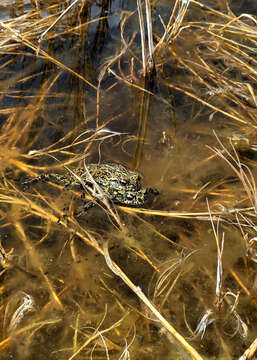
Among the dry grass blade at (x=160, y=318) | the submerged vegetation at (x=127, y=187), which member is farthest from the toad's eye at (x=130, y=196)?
the dry grass blade at (x=160, y=318)

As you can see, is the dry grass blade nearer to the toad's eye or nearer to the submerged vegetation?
the submerged vegetation

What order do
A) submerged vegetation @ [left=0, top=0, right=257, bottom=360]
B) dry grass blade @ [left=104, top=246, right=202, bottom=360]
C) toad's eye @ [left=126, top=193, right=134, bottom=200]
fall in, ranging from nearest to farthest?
dry grass blade @ [left=104, top=246, right=202, bottom=360], submerged vegetation @ [left=0, top=0, right=257, bottom=360], toad's eye @ [left=126, top=193, right=134, bottom=200]

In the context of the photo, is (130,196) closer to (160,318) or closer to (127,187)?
(127,187)

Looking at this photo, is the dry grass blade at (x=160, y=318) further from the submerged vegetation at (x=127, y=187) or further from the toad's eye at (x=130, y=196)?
the toad's eye at (x=130, y=196)

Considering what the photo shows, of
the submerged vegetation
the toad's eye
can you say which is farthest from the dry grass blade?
the toad's eye

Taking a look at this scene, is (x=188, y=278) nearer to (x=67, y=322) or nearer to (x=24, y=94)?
(x=67, y=322)

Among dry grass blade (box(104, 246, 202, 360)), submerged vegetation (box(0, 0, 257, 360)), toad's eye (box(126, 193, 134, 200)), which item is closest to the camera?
dry grass blade (box(104, 246, 202, 360))

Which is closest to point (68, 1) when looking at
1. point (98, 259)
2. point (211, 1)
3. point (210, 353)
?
point (211, 1)

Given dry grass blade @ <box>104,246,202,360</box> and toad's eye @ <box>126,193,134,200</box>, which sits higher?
toad's eye @ <box>126,193,134,200</box>
